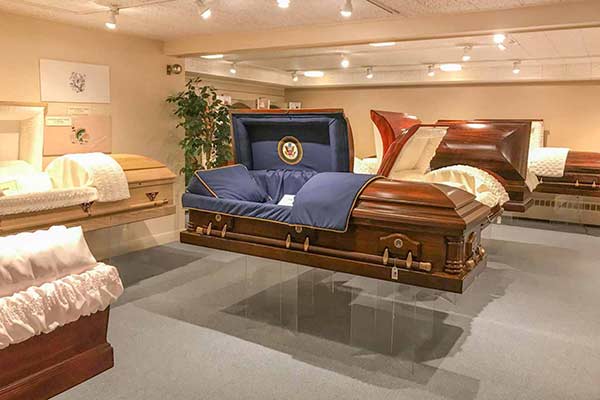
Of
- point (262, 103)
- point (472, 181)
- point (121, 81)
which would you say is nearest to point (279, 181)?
point (472, 181)

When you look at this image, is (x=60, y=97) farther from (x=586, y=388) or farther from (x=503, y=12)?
(x=586, y=388)

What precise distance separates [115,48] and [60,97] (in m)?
0.82

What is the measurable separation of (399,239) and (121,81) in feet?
12.3

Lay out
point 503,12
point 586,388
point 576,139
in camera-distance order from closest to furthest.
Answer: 1. point 586,388
2. point 503,12
3. point 576,139

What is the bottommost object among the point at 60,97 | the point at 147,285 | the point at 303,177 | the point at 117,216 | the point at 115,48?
the point at 147,285

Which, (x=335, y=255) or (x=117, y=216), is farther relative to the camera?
(x=117, y=216)

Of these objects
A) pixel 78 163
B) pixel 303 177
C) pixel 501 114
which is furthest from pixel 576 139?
pixel 78 163

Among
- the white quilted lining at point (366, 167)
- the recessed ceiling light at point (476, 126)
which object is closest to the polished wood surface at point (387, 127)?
the white quilted lining at point (366, 167)

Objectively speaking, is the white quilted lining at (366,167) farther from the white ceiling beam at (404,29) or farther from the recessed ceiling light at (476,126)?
the white ceiling beam at (404,29)

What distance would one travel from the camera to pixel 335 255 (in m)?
2.92

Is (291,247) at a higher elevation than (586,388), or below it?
higher

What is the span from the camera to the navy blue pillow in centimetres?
344

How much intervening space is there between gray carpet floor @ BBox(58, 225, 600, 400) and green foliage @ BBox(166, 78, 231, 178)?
137cm

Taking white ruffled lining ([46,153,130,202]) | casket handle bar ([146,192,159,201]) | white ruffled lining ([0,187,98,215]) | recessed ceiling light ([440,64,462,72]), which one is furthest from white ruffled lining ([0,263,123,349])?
recessed ceiling light ([440,64,462,72])
